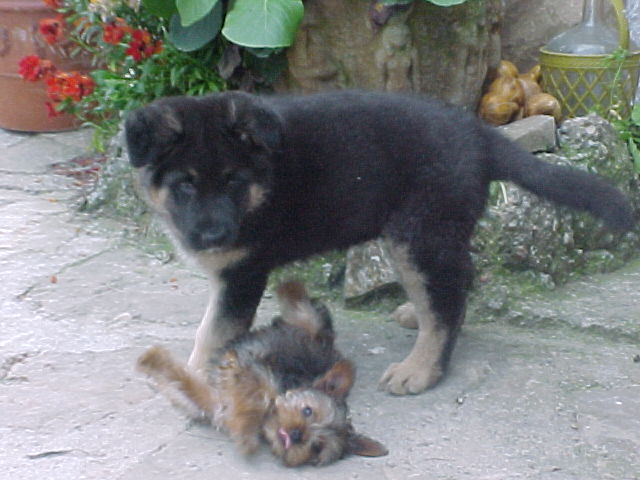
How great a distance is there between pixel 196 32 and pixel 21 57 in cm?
239

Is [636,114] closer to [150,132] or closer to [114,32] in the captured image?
[114,32]

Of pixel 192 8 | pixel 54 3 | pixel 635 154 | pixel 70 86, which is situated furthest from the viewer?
pixel 54 3

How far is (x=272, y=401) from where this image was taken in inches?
123

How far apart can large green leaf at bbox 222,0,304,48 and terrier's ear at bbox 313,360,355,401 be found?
1.84 metres

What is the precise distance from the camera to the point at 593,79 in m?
5.19

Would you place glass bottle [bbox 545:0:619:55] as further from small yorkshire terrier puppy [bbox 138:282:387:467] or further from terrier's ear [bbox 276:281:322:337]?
small yorkshire terrier puppy [bbox 138:282:387:467]

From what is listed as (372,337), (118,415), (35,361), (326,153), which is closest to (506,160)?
(326,153)

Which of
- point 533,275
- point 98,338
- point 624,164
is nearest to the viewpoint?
point 98,338

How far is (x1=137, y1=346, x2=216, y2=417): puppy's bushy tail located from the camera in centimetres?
321

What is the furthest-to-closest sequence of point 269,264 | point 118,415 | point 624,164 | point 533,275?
point 624,164
point 533,275
point 269,264
point 118,415

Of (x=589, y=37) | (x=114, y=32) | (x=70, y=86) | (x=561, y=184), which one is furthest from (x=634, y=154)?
(x=70, y=86)

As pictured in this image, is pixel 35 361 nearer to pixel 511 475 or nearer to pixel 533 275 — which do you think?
pixel 511 475

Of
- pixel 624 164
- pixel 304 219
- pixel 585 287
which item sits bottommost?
pixel 585 287

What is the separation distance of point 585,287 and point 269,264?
1.72 metres
